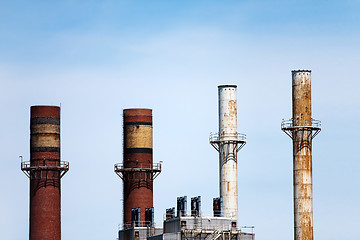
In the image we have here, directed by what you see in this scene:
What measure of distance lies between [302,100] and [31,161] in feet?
112

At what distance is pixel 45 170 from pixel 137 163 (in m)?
10.5

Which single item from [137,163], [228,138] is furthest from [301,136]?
[137,163]

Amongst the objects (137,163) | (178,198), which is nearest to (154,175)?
(137,163)

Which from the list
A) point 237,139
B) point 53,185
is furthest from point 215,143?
point 53,185

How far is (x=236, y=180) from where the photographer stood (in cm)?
13075

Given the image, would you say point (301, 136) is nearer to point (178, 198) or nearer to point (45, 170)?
point (178, 198)

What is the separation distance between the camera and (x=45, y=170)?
14125cm

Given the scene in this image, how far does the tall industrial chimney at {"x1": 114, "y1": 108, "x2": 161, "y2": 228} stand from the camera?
470 ft

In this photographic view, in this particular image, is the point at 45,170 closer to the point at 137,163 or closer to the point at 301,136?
the point at 137,163

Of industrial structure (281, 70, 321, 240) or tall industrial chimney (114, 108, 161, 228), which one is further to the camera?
tall industrial chimney (114, 108, 161, 228)

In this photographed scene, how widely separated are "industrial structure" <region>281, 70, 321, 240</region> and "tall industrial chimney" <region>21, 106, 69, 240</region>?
28992mm

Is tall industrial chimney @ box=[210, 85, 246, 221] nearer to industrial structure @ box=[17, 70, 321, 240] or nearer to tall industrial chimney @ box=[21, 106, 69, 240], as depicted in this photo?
industrial structure @ box=[17, 70, 321, 240]

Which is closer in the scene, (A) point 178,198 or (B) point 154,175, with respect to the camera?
(A) point 178,198

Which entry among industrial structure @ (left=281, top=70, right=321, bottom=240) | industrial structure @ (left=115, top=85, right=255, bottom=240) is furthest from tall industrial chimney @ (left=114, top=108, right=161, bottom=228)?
industrial structure @ (left=281, top=70, right=321, bottom=240)
